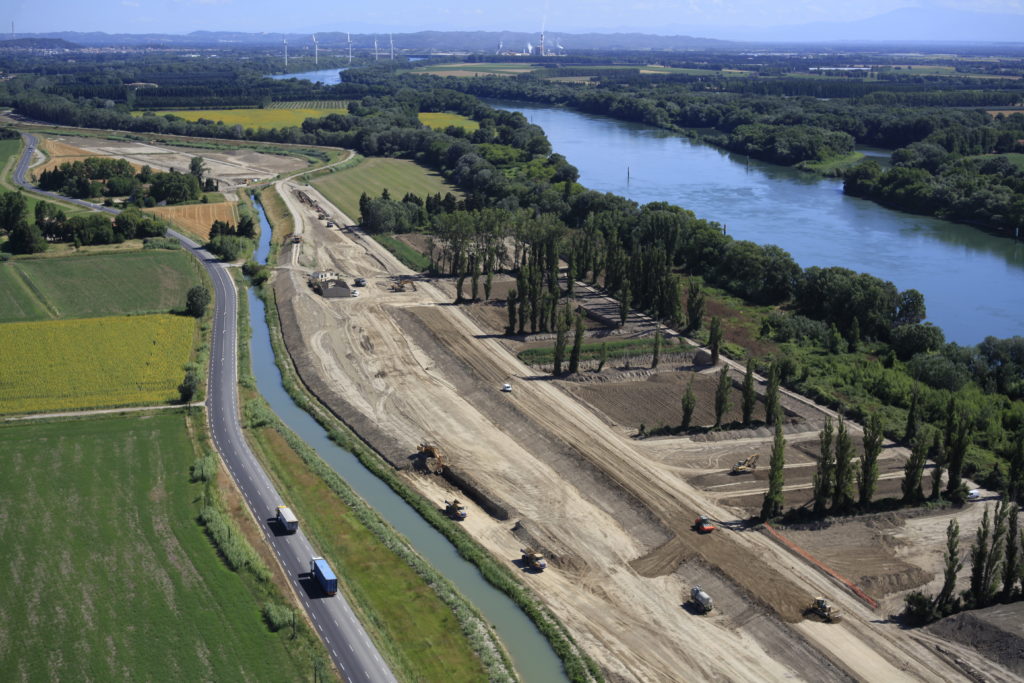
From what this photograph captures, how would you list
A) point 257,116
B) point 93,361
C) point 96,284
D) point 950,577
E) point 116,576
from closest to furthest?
1. point 950,577
2. point 116,576
3. point 93,361
4. point 96,284
5. point 257,116

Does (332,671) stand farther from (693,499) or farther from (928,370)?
(928,370)

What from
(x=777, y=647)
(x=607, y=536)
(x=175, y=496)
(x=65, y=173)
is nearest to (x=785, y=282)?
(x=607, y=536)

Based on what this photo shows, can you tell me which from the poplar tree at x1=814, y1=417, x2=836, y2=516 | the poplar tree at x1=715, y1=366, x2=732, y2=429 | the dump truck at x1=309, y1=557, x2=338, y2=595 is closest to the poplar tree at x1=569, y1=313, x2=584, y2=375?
the poplar tree at x1=715, y1=366, x2=732, y2=429

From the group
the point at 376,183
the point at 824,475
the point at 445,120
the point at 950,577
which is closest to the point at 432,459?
the point at 824,475

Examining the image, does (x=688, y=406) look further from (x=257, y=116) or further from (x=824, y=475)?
(x=257, y=116)

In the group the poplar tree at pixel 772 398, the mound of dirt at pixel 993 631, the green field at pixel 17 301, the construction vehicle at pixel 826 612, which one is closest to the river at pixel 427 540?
the construction vehicle at pixel 826 612

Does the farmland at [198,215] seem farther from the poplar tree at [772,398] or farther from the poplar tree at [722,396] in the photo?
the poplar tree at [772,398]
